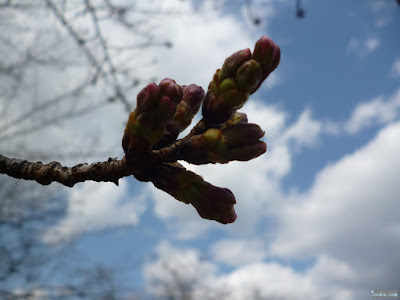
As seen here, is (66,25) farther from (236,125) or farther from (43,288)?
(43,288)

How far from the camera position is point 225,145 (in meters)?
0.96

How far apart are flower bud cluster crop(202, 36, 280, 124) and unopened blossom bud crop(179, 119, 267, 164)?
Result: 0.05 metres

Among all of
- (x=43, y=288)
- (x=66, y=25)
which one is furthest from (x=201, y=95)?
(x=43, y=288)

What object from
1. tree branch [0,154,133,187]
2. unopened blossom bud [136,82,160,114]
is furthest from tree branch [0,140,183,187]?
unopened blossom bud [136,82,160,114]

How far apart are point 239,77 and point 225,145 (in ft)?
0.60

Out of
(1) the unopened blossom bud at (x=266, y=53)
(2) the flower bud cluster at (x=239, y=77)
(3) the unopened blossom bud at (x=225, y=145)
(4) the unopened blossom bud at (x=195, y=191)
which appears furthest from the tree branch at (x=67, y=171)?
(1) the unopened blossom bud at (x=266, y=53)

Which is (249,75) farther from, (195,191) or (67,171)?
(67,171)

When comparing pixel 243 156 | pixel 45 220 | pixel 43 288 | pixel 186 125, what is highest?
pixel 45 220

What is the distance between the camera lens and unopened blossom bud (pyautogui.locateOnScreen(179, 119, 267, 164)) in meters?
0.96

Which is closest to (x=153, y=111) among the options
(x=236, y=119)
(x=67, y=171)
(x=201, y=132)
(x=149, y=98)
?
(x=149, y=98)

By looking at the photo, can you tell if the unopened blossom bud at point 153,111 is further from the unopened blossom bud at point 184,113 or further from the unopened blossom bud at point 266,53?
the unopened blossom bud at point 266,53

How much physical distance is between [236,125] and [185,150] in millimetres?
159

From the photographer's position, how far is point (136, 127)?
0.97 m

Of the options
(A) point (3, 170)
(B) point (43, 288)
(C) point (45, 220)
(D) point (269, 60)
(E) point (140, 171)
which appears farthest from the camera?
(C) point (45, 220)
